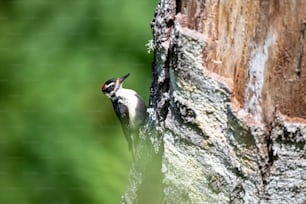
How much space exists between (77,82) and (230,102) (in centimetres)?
128

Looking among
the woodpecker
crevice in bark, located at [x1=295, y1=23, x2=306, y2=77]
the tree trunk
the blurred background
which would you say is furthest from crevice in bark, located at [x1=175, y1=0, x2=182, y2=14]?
the blurred background

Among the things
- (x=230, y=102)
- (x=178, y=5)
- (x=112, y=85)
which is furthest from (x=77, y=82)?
(x=230, y=102)

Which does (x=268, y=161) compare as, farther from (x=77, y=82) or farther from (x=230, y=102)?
(x=77, y=82)

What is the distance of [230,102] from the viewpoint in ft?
8.36

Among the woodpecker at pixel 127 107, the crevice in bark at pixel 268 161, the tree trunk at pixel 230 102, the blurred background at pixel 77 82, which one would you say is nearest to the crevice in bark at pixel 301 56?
the tree trunk at pixel 230 102

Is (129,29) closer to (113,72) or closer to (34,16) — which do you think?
(113,72)

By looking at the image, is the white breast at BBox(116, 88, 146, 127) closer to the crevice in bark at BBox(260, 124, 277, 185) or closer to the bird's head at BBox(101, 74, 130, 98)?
the bird's head at BBox(101, 74, 130, 98)

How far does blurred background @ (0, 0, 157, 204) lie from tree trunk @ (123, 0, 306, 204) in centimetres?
92

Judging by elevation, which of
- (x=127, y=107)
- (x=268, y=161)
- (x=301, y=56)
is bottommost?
(x=127, y=107)

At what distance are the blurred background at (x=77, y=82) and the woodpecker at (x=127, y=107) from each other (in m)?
0.04

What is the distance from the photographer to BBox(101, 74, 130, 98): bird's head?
146 inches

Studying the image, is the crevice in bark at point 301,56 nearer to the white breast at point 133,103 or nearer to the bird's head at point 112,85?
the white breast at point 133,103

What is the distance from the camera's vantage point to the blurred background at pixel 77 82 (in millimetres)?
3723

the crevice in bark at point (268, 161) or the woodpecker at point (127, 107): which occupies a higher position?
the crevice in bark at point (268, 161)
